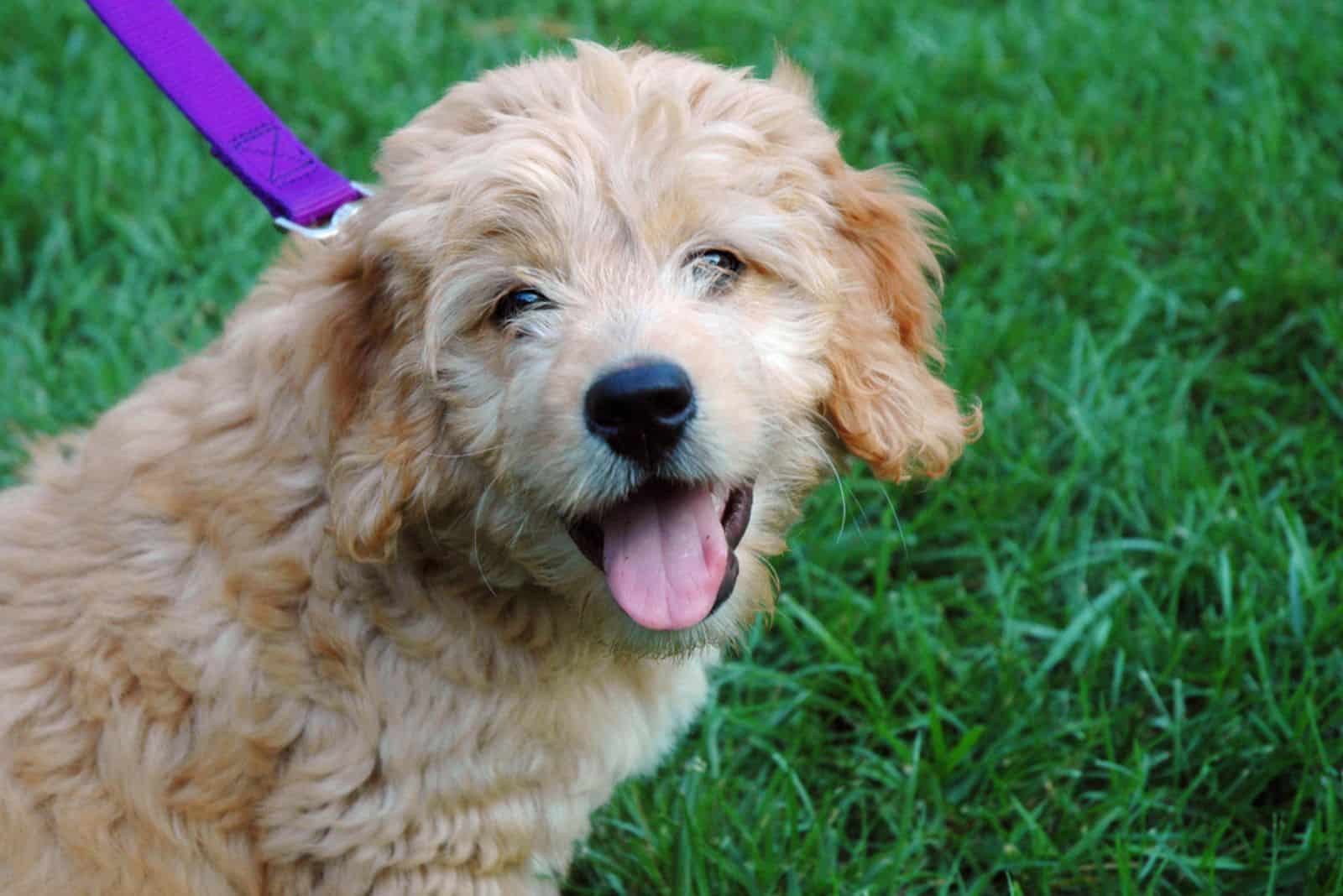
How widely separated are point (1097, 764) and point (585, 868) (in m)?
1.36

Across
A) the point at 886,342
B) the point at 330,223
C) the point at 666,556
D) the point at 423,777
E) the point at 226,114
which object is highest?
the point at 226,114

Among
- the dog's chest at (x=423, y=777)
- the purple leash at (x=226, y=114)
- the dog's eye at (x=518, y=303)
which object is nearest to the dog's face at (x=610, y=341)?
the dog's eye at (x=518, y=303)

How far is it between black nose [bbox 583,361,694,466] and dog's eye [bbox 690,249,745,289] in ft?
1.05

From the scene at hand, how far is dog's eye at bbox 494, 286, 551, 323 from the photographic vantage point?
2.74 metres

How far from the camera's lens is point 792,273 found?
2.83m

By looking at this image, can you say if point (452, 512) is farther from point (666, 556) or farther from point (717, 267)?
point (717, 267)

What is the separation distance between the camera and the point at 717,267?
9.14 feet

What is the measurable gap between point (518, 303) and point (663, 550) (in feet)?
1.90

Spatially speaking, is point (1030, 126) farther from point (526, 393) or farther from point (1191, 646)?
point (526, 393)

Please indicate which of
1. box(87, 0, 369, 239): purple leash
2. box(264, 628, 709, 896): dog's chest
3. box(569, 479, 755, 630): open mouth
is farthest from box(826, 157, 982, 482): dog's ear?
box(87, 0, 369, 239): purple leash

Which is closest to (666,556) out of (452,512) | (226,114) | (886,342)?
(452,512)

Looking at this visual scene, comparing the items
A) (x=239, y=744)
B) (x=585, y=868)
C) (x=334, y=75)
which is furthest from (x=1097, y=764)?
(x=334, y=75)

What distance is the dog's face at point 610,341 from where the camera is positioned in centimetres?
260

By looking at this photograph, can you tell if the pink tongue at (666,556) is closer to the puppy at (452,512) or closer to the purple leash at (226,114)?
the puppy at (452,512)
